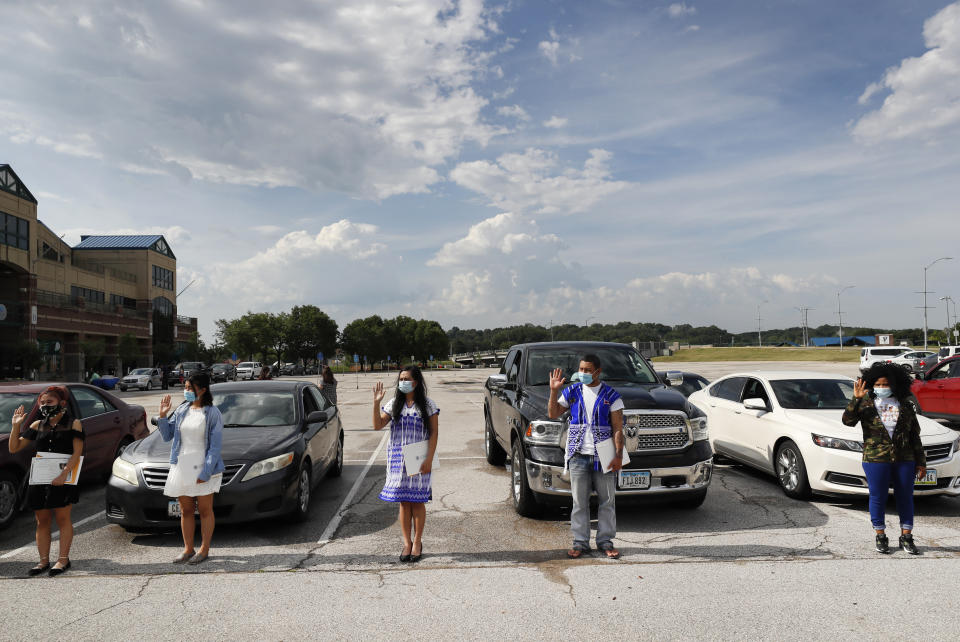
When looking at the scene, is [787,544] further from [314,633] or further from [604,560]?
[314,633]

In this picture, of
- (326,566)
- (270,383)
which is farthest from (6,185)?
(326,566)

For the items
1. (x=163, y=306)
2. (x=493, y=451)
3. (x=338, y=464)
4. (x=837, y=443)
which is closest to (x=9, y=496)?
(x=338, y=464)

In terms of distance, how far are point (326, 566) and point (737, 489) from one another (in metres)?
5.41

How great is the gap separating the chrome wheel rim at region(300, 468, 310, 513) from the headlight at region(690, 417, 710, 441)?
399 centimetres

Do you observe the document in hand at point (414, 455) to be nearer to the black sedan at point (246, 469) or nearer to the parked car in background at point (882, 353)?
the black sedan at point (246, 469)

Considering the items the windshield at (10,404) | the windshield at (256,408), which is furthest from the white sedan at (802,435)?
the windshield at (10,404)

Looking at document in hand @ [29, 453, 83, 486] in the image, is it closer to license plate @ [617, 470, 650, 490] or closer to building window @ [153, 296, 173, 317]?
license plate @ [617, 470, 650, 490]

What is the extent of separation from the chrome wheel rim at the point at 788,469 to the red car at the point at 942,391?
6.69 metres

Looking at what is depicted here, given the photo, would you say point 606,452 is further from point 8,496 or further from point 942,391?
point 942,391

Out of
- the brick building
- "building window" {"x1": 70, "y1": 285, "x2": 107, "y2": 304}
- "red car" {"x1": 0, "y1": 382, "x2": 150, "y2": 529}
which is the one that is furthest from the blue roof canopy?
"red car" {"x1": 0, "y1": 382, "x2": 150, "y2": 529}

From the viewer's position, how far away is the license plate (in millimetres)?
5980

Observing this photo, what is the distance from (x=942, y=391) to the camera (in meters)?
12.7

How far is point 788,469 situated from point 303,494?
5.64 meters

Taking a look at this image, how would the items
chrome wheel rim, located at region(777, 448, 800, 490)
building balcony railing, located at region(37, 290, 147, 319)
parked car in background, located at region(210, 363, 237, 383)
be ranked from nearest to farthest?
chrome wheel rim, located at region(777, 448, 800, 490) < parked car in background, located at region(210, 363, 237, 383) < building balcony railing, located at region(37, 290, 147, 319)
